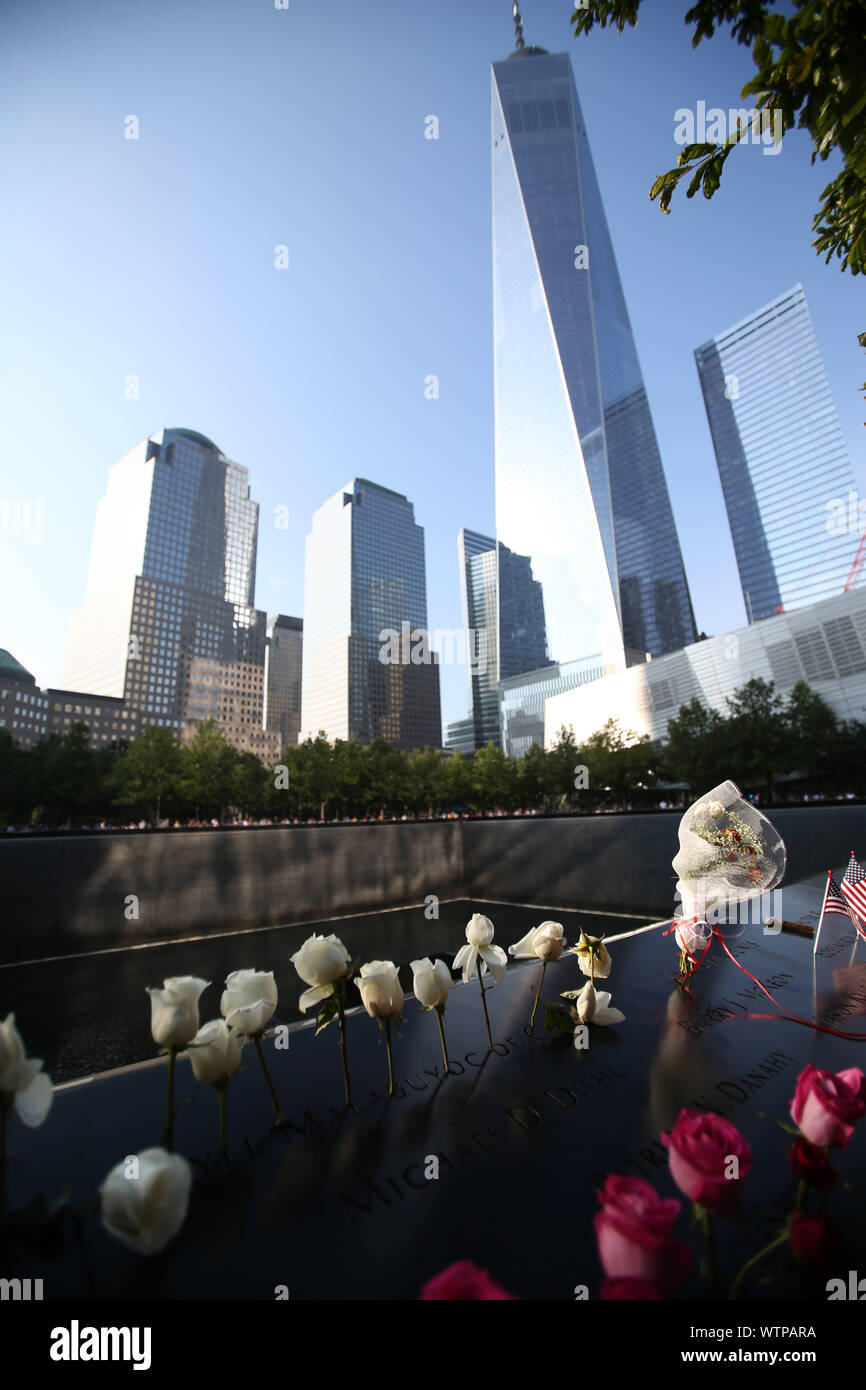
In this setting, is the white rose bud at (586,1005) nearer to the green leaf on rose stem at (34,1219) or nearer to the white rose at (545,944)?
the white rose at (545,944)

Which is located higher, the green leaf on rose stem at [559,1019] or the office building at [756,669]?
the office building at [756,669]

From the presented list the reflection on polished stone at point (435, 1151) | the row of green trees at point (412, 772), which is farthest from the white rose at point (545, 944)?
the row of green trees at point (412, 772)

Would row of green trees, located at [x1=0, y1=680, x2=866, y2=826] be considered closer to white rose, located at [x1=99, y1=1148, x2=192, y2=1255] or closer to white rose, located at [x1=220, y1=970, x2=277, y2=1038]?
white rose, located at [x1=220, y1=970, x2=277, y2=1038]

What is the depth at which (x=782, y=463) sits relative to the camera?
110312 millimetres

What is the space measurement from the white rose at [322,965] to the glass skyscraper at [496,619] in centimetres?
13356

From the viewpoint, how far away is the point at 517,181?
13450 cm

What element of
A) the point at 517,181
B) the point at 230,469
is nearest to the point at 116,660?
the point at 230,469

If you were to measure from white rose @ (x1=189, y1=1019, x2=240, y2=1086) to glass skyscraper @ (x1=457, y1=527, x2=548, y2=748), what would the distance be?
439 feet

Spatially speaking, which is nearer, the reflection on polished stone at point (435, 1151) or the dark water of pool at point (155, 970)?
the reflection on polished stone at point (435, 1151)

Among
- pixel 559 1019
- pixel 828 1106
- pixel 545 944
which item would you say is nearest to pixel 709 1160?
pixel 828 1106

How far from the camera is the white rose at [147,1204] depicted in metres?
1.08

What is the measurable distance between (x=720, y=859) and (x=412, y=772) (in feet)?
156

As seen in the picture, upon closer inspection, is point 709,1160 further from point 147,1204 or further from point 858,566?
point 858,566
